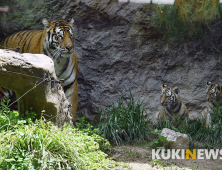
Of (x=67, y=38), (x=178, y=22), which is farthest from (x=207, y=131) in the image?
(x=67, y=38)

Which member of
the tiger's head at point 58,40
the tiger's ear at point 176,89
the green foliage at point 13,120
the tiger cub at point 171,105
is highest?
the tiger's head at point 58,40

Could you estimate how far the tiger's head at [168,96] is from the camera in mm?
6238

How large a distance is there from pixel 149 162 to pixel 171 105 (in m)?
2.39

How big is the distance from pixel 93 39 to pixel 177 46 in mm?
2008

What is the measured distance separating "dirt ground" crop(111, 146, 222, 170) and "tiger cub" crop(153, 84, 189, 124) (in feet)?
5.54

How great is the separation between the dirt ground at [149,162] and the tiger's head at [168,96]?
1.73 m

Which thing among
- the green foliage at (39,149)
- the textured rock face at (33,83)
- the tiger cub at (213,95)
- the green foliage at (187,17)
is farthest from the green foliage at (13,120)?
the tiger cub at (213,95)

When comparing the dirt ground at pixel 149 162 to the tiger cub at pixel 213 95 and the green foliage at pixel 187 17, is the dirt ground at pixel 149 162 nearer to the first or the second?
the tiger cub at pixel 213 95

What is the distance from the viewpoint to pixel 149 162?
4.22 m

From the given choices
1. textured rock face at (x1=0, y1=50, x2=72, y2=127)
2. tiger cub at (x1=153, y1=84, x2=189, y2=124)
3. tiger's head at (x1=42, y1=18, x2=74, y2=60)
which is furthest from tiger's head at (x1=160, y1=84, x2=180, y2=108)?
textured rock face at (x1=0, y1=50, x2=72, y2=127)

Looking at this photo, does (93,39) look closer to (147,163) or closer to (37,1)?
(37,1)

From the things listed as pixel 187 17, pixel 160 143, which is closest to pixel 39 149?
pixel 160 143

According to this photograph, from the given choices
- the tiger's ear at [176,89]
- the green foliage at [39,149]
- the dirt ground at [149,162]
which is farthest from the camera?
the tiger's ear at [176,89]

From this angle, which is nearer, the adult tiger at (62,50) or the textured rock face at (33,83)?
the textured rock face at (33,83)
